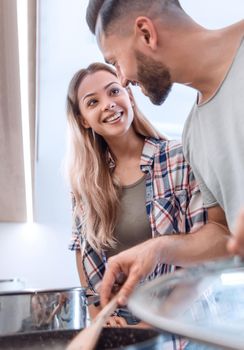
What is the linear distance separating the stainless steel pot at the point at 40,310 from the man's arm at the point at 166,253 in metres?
0.09

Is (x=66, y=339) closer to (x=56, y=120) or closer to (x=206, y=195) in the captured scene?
(x=206, y=195)

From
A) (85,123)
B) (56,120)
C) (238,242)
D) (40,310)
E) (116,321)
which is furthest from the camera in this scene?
(56,120)

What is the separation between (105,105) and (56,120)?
99cm

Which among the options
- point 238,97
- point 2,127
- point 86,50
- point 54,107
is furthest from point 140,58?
point 54,107

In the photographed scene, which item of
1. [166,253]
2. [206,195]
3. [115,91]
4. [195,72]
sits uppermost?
[115,91]

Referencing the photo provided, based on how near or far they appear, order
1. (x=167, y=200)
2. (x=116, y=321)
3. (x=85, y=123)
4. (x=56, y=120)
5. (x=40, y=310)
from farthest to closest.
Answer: (x=56, y=120) < (x=85, y=123) < (x=167, y=200) < (x=116, y=321) < (x=40, y=310)

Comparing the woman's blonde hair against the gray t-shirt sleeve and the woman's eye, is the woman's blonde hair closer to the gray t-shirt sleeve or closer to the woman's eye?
the woman's eye

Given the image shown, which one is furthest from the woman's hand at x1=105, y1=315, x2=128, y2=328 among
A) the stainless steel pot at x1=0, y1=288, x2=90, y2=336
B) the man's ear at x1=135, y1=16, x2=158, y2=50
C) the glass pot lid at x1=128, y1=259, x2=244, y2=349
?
the man's ear at x1=135, y1=16, x2=158, y2=50

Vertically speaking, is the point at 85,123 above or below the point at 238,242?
above

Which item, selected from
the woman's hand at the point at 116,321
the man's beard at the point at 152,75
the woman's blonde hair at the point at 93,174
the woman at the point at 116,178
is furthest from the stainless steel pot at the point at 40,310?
the man's beard at the point at 152,75

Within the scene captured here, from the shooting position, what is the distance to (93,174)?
3.93 feet

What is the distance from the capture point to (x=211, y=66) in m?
0.85

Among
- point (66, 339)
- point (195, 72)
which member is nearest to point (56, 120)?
point (195, 72)

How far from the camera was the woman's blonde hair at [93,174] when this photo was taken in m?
1.09
